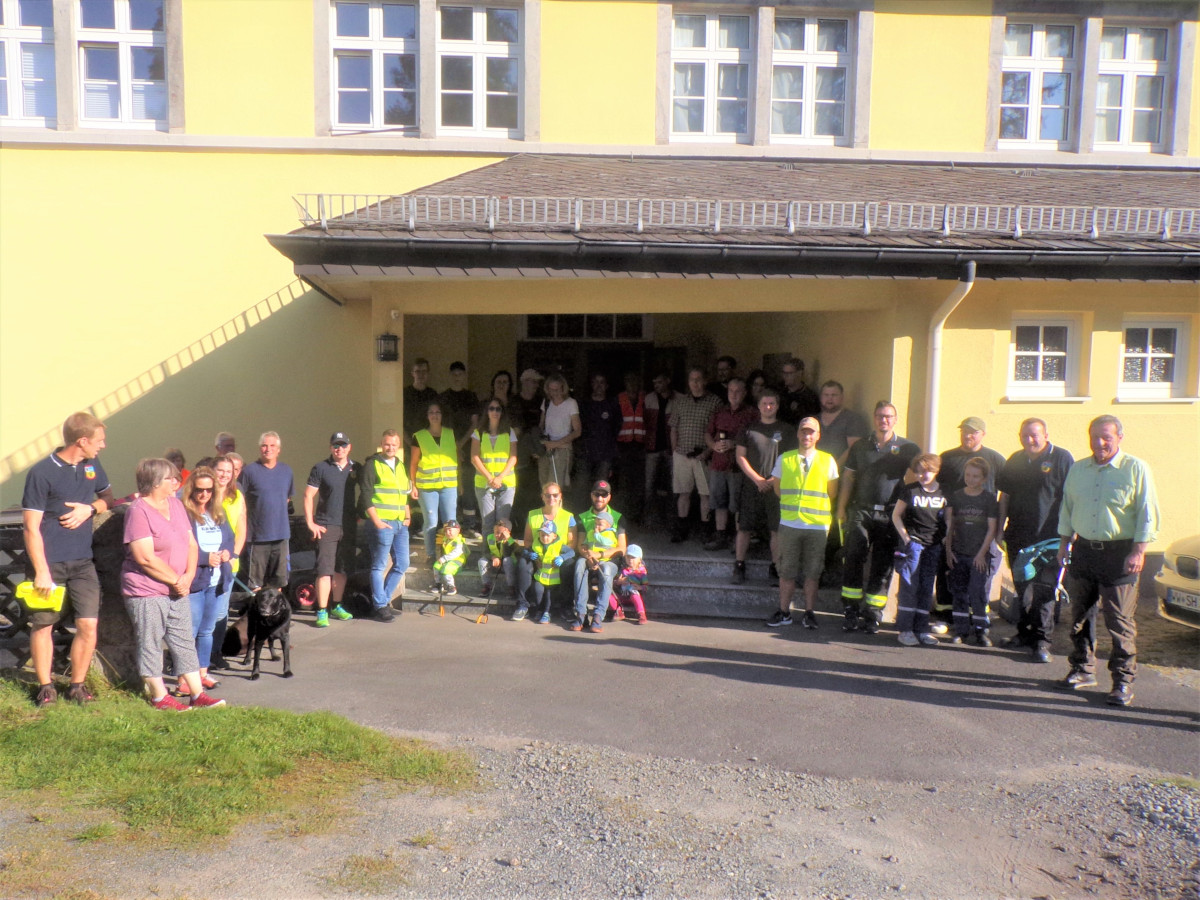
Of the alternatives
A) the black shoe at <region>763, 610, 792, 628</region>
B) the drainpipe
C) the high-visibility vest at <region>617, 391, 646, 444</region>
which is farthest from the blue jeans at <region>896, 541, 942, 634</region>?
the high-visibility vest at <region>617, 391, 646, 444</region>

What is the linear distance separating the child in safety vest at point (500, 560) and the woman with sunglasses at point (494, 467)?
384 millimetres

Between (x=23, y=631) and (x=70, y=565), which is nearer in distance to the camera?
(x=70, y=565)

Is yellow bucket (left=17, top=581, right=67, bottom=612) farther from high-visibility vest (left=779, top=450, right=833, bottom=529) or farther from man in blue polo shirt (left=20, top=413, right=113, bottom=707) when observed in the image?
high-visibility vest (left=779, top=450, right=833, bottom=529)

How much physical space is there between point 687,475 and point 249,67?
678 centimetres

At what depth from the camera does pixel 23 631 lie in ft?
22.1

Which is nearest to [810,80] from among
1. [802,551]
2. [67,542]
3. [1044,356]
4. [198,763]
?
[1044,356]

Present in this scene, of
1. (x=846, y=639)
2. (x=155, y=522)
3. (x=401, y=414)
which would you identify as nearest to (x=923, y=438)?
(x=846, y=639)

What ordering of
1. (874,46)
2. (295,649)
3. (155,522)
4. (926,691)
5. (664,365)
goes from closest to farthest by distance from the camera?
(155,522) → (926,691) → (295,649) → (874,46) → (664,365)

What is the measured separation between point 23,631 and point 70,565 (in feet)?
4.24

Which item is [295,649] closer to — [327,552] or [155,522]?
[327,552]

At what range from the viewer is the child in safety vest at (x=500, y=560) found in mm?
8469

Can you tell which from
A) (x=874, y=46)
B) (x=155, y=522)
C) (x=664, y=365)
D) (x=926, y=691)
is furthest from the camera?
(x=664, y=365)

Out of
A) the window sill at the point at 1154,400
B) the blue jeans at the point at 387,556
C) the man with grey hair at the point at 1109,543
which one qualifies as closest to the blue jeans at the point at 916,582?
the man with grey hair at the point at 1109,543

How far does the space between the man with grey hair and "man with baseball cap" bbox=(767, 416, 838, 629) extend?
1895 millimetres
